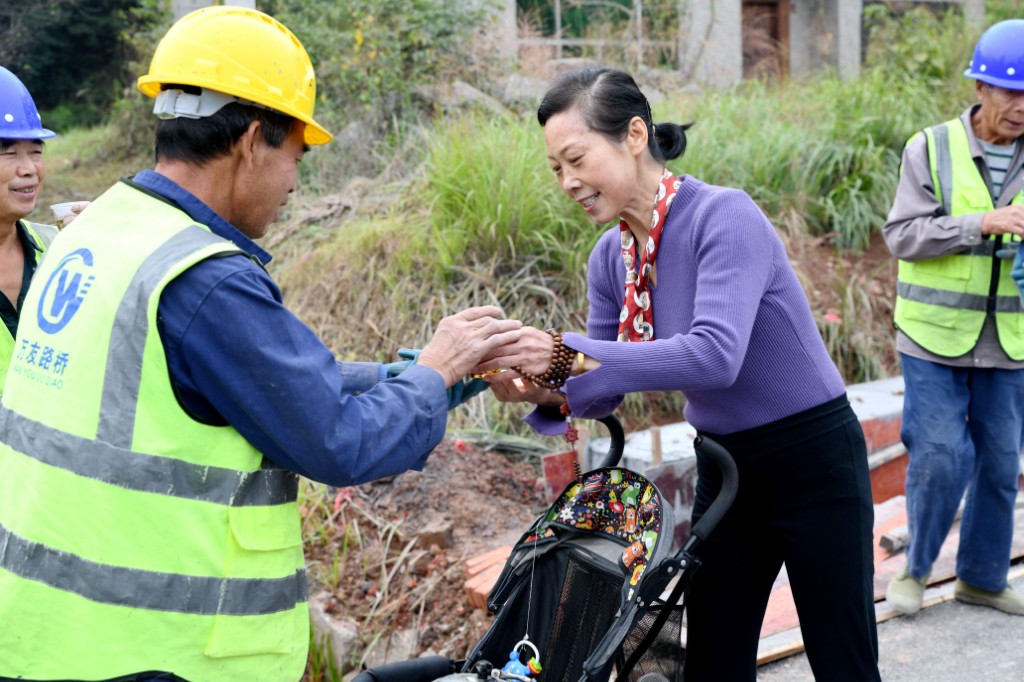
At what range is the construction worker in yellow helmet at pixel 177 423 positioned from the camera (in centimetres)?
191

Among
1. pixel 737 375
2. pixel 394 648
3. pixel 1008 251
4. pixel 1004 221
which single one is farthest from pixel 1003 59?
pixel 394 648

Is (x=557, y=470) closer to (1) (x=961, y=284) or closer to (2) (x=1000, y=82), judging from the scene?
(1) (x=961, y=284)

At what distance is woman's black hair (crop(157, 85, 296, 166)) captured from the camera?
82.0 inches

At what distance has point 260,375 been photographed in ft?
6.32

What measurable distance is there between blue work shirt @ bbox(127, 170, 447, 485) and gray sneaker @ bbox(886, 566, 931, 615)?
302 centimetres

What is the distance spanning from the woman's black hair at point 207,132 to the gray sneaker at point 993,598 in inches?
147

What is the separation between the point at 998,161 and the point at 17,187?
3731 mm

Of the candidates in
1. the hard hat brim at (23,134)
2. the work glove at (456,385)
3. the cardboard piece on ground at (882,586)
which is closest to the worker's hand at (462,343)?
the work glove at (456,385)

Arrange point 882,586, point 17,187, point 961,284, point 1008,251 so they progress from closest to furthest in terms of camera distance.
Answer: point 17,187
point 1008,251
point 961,284
point 882,586

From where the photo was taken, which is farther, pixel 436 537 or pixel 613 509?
pixel 436 537

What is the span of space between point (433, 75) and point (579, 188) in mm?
7358

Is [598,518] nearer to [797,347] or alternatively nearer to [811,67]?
[797,347]

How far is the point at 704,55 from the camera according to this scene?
13008 millimetres

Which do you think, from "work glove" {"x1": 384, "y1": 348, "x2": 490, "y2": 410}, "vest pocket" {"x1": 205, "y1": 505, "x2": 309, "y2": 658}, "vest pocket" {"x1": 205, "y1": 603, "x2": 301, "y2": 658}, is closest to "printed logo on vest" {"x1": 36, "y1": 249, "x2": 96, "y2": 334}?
"vest pocket" {"x1": 205, "y1": 505, "x2": 309, "y2": 658}
